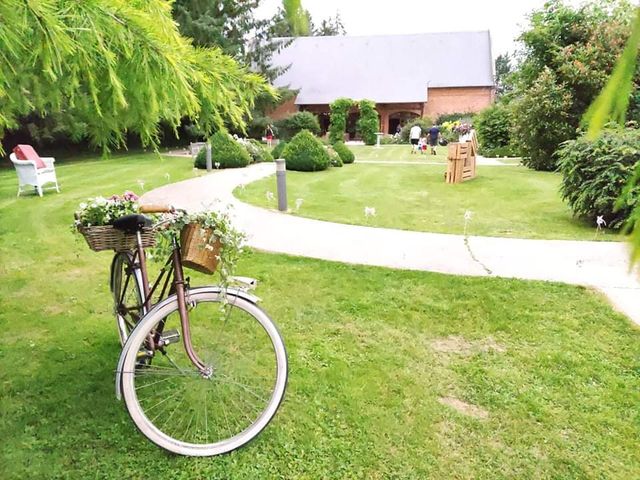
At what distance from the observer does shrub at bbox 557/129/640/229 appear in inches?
271

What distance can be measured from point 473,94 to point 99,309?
36.6 meters

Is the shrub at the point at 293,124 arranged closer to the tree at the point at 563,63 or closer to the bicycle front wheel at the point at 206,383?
the tree at the point at 563,63

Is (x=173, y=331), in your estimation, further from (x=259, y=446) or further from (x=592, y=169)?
(x=592, y=169)

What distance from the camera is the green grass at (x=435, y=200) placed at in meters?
7.27

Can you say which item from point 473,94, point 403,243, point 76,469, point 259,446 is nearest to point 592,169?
point 403,243

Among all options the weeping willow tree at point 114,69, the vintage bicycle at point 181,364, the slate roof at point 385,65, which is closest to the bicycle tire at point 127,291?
the vintage bicycle at point 181,364

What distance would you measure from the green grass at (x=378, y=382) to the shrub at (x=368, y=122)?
87.5 ft

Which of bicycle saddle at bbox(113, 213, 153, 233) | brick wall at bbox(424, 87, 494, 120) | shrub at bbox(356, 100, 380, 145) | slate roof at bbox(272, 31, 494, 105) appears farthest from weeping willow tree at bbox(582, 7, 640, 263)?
brick wall at bbox(424, 87, 494, 120)

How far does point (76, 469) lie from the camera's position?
2277mm

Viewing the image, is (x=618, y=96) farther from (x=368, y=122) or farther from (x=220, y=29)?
(x=368, y=122)

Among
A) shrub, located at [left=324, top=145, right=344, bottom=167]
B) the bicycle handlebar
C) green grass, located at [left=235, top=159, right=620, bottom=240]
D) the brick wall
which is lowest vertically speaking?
green grass, located at [left=235, top=159, right=620, bottom=240]

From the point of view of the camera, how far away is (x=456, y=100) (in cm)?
3638

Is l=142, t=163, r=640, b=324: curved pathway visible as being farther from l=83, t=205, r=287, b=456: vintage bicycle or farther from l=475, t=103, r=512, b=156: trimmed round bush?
l=475, t=103, r=512, b=156: trimmed round bush

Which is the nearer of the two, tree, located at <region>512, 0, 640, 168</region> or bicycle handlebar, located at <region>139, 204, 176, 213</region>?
bicycle handlebar, located at <region>139, 204, 176, 213</region>
